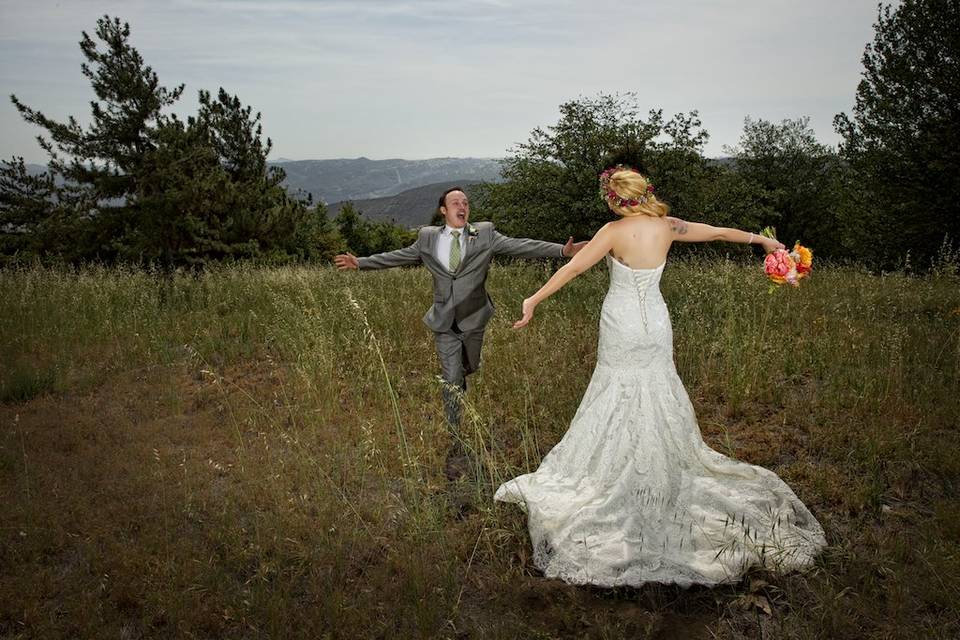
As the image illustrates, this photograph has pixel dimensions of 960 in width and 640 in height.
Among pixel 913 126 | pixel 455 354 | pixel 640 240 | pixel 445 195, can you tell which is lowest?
pixel 455 354

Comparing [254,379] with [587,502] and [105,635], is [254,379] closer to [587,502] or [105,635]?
[105,635]

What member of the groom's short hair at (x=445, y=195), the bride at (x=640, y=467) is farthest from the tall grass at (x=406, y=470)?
the groom's short hair at (x=445, y=195)

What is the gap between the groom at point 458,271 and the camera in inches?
203

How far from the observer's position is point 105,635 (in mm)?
3141

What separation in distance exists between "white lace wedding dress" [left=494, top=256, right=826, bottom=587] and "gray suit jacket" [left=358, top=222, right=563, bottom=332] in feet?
4.49

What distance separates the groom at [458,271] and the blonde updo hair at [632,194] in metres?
1.19

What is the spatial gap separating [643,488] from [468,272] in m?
2.28

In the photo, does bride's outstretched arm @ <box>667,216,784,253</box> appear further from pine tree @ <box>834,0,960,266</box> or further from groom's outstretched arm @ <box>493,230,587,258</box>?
pine tree @ <box>834,0,960,266</box>

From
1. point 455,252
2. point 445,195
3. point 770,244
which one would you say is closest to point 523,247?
point 455,252

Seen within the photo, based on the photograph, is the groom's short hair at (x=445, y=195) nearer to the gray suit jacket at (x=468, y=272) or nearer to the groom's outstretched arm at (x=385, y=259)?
the gray suit jacket at (x=468, y=272)

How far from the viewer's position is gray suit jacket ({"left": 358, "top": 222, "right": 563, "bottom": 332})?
516 cm

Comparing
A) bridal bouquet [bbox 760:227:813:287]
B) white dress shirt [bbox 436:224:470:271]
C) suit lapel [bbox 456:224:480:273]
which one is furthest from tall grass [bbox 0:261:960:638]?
bridal bouquet [bbox 760:227:813:287]

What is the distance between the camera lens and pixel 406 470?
4.88 meters

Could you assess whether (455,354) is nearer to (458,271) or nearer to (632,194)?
(458,271)
